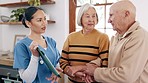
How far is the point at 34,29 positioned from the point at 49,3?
5.00 ft

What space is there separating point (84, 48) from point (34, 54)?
549 mm

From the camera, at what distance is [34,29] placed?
1.51 m

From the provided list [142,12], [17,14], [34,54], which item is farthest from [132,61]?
[17,14]

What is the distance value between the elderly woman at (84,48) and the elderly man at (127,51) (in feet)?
0.53

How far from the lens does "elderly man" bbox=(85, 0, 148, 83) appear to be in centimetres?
130

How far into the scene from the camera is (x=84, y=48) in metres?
1.74

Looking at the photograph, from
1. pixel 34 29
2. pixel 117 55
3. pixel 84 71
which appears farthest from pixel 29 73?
pixel 117 55

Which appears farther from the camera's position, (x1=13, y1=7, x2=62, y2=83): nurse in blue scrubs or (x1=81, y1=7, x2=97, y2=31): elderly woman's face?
(x1=81, y1=7, x2=97, y2=31): elderly woman's face

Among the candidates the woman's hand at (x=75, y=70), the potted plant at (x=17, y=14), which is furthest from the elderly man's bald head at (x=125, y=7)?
the potted plant at (x=17, y=14)

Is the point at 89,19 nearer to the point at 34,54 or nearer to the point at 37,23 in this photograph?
the point at 37,23

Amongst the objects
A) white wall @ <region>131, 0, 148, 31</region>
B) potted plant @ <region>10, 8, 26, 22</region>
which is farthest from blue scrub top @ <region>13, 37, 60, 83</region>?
potted plant @ <region>10, 8, 26, 22</region>

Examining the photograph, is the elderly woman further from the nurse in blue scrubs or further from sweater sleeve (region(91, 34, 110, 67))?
the nurse in blue scrubs

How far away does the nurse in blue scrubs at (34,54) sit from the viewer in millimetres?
Answer: 1347

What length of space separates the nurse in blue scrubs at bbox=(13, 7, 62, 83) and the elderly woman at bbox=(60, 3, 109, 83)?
0.20 metres
